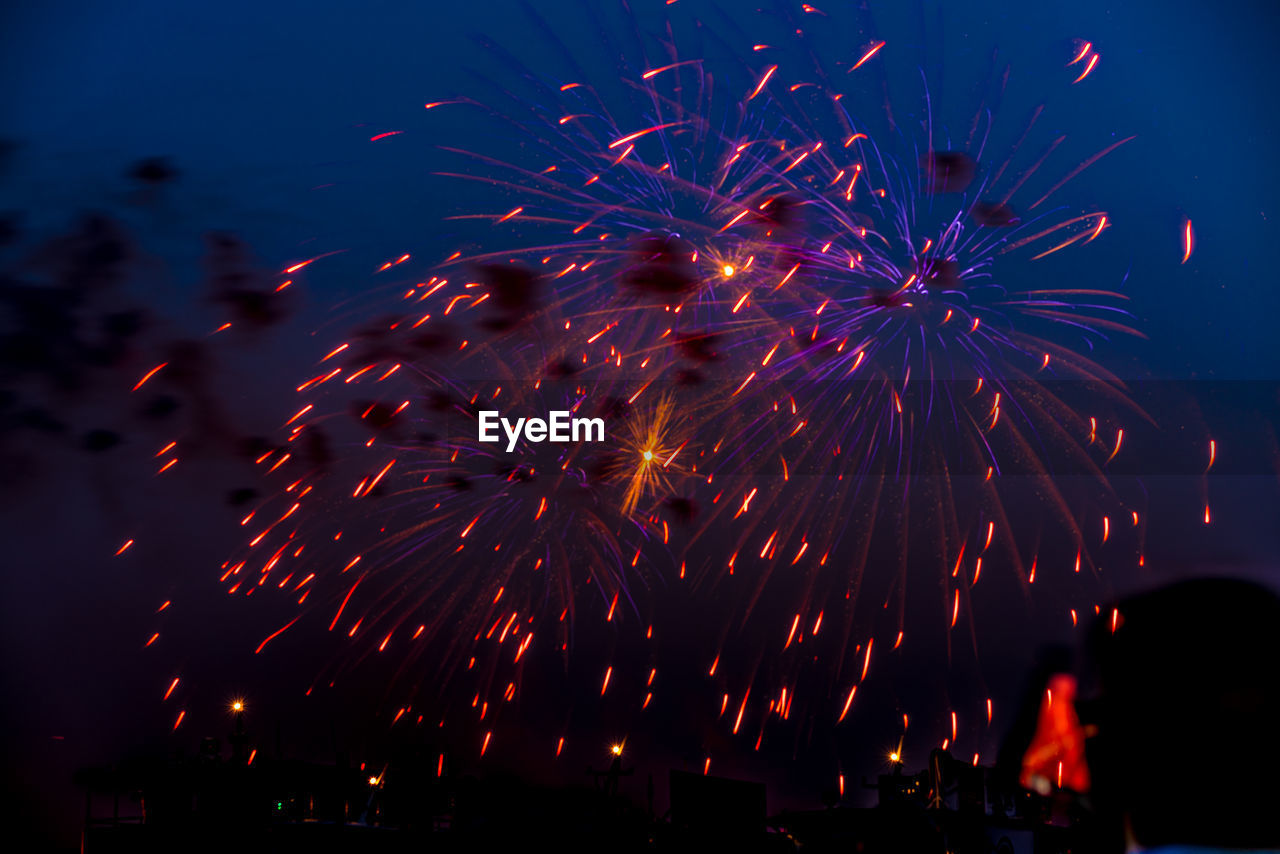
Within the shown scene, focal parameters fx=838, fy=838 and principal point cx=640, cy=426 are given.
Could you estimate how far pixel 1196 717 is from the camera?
1.44 metres

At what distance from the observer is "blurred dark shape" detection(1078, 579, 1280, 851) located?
142cm

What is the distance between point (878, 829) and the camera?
8.38 metres

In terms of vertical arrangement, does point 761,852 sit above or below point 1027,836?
above

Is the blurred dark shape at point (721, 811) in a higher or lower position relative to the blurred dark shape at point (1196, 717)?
lower

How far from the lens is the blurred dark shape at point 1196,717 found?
1.42 m

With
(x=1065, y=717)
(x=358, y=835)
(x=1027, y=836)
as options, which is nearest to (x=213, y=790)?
(x=358, y=835)

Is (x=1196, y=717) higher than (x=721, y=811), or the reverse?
(x=1196, y=717)

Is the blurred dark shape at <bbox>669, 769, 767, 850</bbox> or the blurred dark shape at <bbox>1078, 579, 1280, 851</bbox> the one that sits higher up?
the blurred dark shape at <bbox>1078, 579, 1280, 851</bbox>

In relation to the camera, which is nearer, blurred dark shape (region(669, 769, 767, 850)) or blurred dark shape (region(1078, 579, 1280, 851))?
blurred dark shape (region(1078, 579, 1280, 851))

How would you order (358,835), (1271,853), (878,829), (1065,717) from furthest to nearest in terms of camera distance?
1. (358,835)
2. (878,829)
3. (1065,717)
4. (1271,853)

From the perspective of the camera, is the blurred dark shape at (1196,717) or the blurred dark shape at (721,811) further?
the blurred dark shape at (721,811)

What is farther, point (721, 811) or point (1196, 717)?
point (721, 811)

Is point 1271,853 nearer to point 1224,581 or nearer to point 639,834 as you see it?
point 1224,581

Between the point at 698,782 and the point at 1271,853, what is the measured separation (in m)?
13.9
